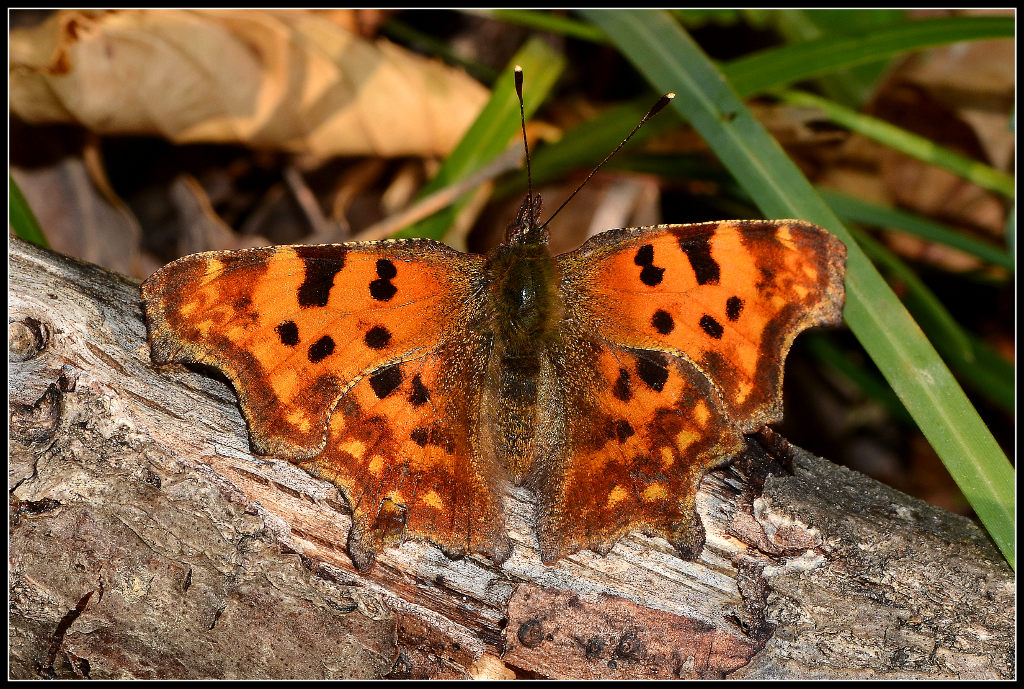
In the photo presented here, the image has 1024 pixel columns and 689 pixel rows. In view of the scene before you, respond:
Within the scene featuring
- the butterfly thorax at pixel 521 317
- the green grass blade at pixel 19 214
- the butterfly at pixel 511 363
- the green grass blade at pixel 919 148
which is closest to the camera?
the butterfly at pixel 511 363

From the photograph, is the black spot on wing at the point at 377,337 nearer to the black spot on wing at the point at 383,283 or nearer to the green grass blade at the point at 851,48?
the black spot on wing at the point at 383,283

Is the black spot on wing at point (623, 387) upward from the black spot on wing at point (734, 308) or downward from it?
downward

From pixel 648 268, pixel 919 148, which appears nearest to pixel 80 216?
pixel 648 268

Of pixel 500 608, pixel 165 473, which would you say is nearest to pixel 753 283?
pixel 500 608

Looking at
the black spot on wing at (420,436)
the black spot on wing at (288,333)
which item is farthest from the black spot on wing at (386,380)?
the black spot on wing at (288,333)

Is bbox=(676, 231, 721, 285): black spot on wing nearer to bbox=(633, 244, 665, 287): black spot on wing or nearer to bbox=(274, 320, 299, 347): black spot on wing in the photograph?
bbox=(633, 244, 665, 287): black spot on wing

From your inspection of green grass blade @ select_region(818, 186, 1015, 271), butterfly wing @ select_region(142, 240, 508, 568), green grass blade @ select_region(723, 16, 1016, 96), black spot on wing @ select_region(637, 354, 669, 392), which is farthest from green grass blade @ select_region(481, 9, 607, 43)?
black spot on wing @ select_region(637, 354, 669, 392)

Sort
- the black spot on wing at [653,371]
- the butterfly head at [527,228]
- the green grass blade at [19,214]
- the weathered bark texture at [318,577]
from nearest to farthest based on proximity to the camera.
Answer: the weathered bark texture at [318,577]
the black spot on wing at [653,371]
the butterfly head at [527,228]
the green grass blade at [19,214]
